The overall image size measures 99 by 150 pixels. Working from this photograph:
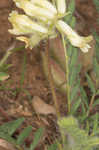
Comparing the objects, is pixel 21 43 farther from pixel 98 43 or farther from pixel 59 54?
pixel 98 43

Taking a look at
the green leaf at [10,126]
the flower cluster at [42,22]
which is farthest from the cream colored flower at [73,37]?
the green leaf at [10,126]

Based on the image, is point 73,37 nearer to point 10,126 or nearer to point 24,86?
point 10,126

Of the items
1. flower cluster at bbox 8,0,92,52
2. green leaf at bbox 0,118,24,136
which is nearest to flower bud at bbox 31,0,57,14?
flower cluster at bbox 8,0,92,52

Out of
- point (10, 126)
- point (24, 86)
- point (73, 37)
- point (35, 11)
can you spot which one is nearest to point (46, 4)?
point (35, 11)

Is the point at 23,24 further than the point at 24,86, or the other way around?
the point at 24,86

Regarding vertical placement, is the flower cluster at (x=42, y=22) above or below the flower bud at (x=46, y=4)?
below

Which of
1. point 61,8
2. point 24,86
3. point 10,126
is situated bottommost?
point 24,86

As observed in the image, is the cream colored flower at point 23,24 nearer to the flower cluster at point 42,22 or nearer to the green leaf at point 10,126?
the flower cluster at point 42,22

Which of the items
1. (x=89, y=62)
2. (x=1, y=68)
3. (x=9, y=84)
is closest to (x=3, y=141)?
(x=1, y=68)
